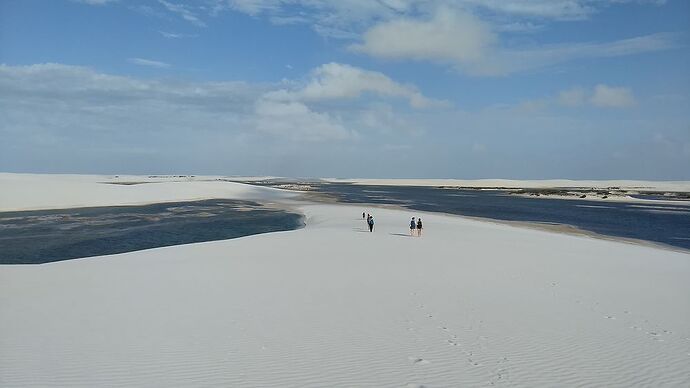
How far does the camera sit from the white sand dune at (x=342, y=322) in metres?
7.20

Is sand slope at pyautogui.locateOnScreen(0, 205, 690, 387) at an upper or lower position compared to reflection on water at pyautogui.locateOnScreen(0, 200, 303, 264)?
upper

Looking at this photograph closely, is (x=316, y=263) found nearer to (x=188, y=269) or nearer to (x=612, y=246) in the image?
(x=188, y=269)

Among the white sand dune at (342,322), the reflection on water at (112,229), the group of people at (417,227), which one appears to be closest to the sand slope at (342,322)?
the white sand dune at (342,322)

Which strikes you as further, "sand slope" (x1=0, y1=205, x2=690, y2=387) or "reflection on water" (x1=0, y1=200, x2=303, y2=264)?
"reflection on water" (x1=0, y1=200, x2=303, y2=264)

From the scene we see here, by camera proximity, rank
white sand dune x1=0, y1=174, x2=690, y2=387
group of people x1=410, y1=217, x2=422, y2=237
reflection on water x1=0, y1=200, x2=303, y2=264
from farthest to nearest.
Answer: group of people x1=410, y1=217, x2=422, y2=237 → reflection on water x1=0, y1=200, x2=303, y2=264 → white sand dune x1=0, y1=174, x2=690, y2=387

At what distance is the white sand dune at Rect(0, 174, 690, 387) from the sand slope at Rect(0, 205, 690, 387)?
40mm

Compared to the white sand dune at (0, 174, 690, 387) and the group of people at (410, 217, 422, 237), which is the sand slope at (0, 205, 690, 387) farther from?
the group of people at (410, 217, 422, 237)

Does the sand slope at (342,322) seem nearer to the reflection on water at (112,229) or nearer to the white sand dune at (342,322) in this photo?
the white sand dune at (342,322)

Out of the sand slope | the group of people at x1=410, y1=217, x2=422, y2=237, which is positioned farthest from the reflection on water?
the group of people at x1=410, y1=217, x2=422, y2=237

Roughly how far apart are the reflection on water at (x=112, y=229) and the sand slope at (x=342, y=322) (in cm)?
748

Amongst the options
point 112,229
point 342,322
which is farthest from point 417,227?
point 112,229

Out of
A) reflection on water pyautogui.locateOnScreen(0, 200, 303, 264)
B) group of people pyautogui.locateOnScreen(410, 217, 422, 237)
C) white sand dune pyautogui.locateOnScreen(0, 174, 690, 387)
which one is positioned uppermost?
group of people pyautogui.locateOnScreen(410, 217, 422, 237)

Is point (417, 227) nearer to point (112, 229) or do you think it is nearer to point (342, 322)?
point (342, 322)

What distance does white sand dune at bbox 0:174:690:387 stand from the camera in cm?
720
